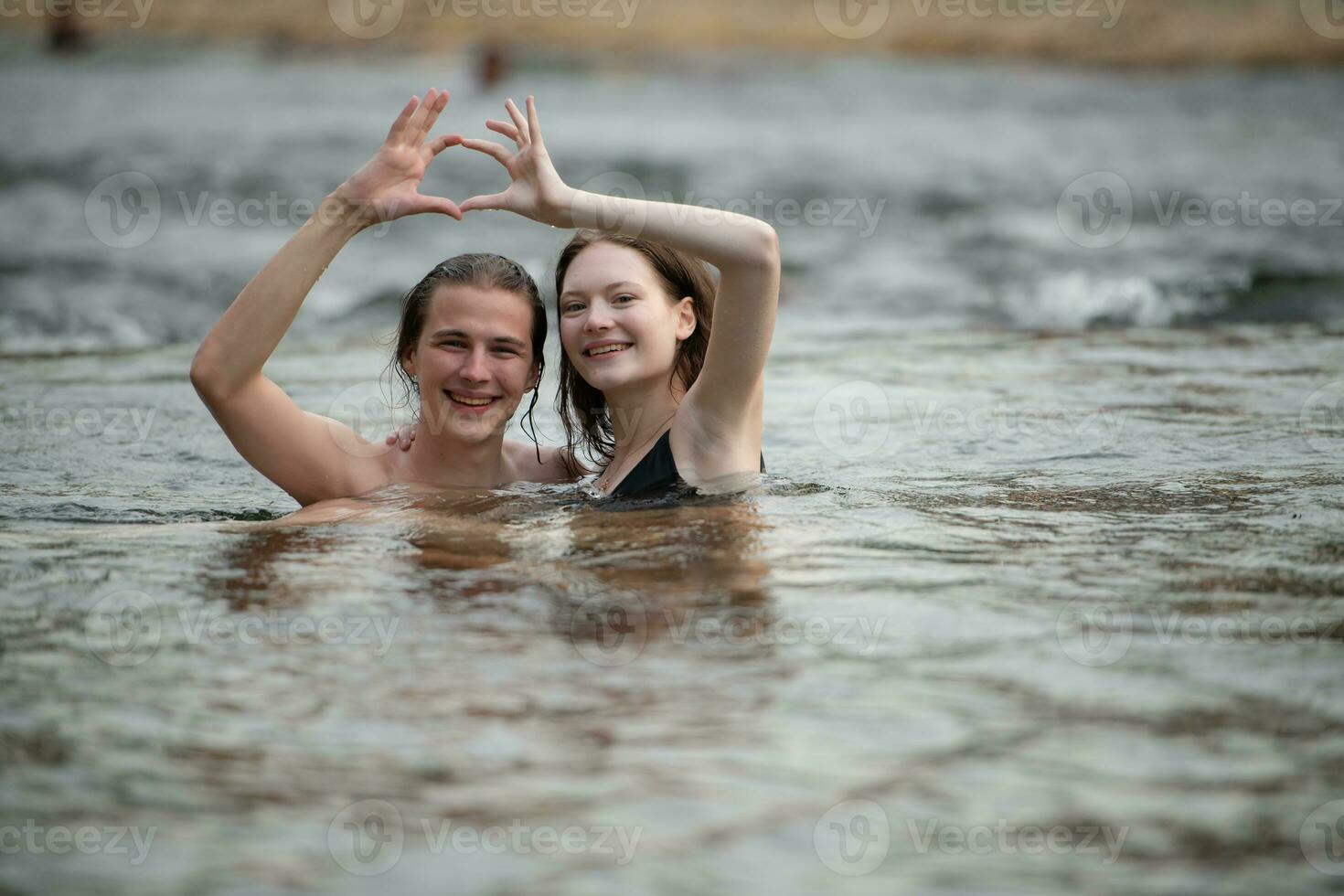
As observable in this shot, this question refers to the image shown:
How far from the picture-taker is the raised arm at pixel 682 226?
3.84 meters

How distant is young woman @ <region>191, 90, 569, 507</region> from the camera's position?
13.3ft

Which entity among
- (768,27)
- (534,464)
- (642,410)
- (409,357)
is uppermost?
(768,27)

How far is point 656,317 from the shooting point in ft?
14.5

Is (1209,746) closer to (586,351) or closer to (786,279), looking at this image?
(586,351)

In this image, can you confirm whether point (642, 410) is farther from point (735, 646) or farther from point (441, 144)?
point (735, 646)

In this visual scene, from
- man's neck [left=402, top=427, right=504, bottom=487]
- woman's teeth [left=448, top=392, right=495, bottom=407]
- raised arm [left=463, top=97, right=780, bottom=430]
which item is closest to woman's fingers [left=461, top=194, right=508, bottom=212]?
raised arm [left=463, top=97, right=780, bottom=430]

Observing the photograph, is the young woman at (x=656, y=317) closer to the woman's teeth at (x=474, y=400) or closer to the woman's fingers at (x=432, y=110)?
the woman's fingers at (x=432, y=110)

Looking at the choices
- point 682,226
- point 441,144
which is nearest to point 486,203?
point 441,144

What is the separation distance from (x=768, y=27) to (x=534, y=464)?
3698cm

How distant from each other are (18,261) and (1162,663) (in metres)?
12.4

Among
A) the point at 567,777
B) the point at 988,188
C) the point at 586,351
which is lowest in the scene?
the point at 567,777

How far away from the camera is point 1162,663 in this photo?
9.04ft

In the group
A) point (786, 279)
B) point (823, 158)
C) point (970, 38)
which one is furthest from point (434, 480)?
point (970, 38)

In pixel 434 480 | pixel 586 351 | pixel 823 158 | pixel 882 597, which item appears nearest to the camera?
pixel 882 597
